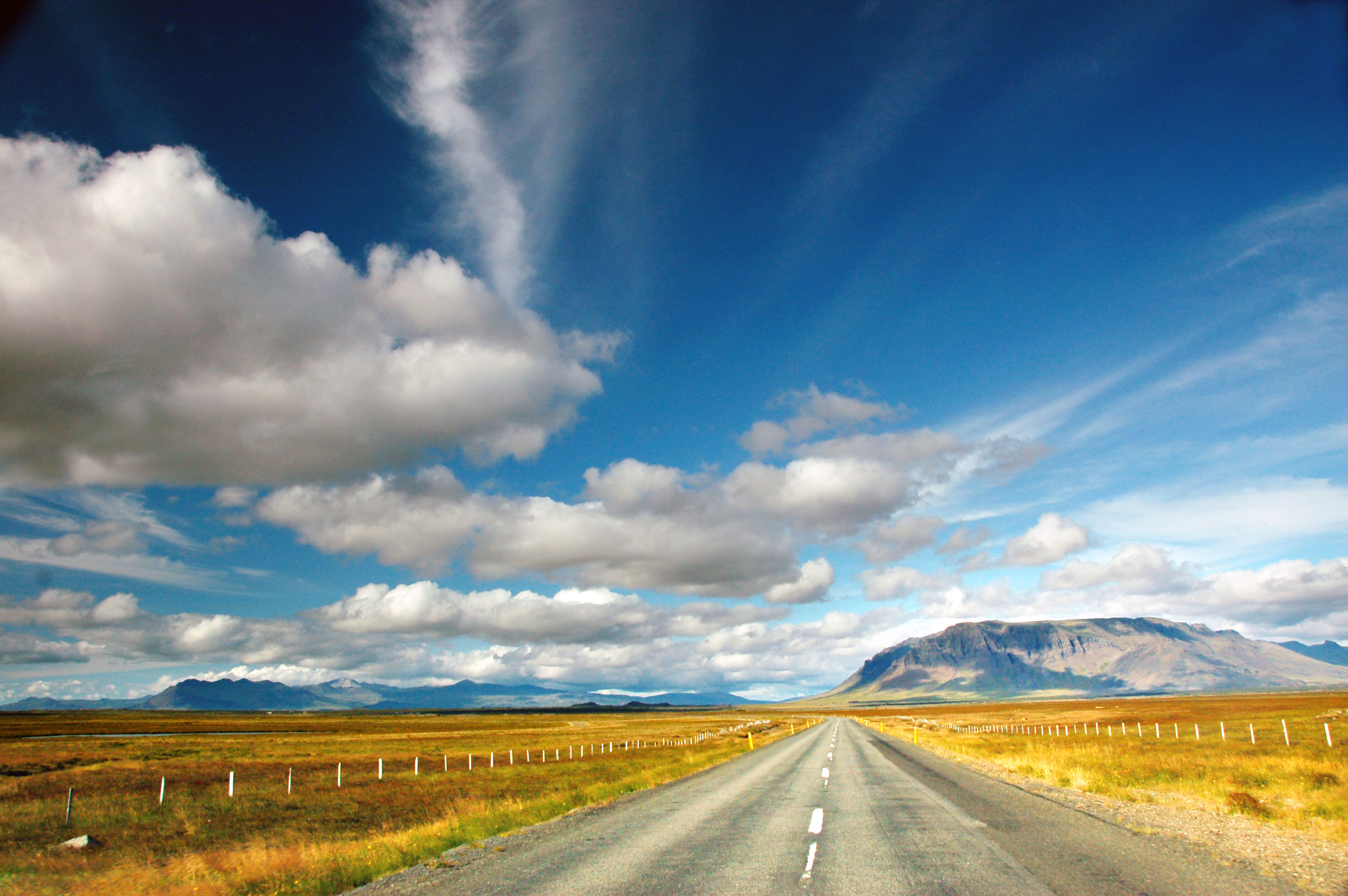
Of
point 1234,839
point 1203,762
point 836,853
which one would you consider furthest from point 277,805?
point 1203,762

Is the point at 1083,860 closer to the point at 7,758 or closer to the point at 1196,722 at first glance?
the point at 7,758

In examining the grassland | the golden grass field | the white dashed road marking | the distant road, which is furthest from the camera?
the golden grass field

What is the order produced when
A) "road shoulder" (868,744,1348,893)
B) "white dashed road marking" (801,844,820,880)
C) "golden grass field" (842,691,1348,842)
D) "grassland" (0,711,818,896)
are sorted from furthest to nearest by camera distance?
1. "golden grass field" (842,691,1348,842)
2. "grassland" (0,711,818,896)
3. "road shoulder" (868,744,1348,893)
4. "white dashed road marking" (801,844,820,880)

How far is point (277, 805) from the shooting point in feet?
86.5

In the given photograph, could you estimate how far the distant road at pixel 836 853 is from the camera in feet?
31.7

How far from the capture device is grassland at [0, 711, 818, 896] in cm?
1277

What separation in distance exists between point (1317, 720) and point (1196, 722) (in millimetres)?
10229

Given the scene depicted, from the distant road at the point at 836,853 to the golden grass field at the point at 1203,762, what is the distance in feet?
12.7

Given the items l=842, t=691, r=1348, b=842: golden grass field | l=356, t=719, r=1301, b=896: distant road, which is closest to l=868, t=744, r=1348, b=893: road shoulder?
l=356, t=719, r=1301, b=896: distant road

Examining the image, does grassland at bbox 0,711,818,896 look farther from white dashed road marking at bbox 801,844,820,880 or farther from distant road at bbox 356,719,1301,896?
white dashed road marking at bbox 801,844,820,880

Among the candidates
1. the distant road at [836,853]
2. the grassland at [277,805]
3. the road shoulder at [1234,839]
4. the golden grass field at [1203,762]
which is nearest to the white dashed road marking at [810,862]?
the distant road at [836,853]

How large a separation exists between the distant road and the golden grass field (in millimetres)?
3886

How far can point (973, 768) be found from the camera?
94.1 ft

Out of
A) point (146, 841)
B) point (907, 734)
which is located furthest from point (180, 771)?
point (907, 734)
